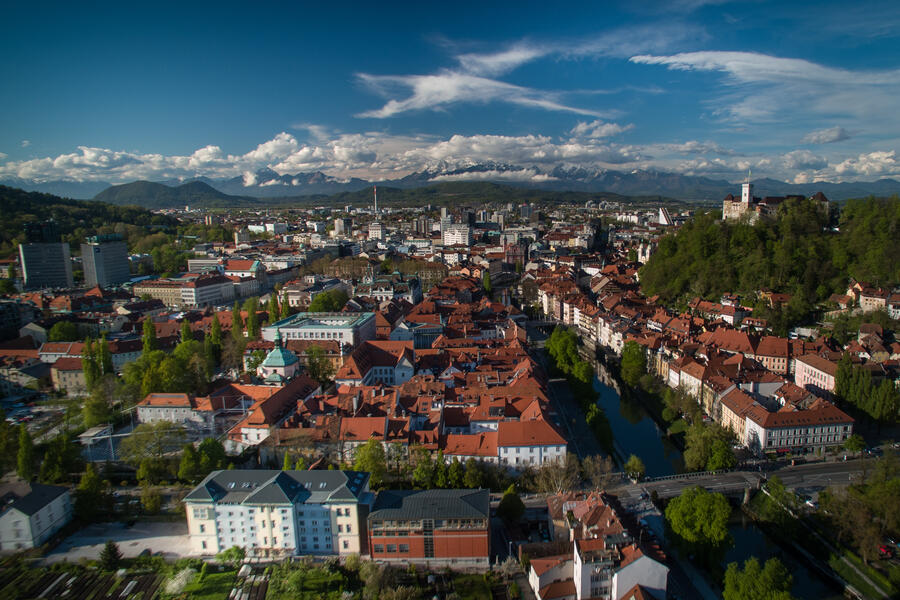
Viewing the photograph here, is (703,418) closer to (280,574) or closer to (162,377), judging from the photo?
(280,574)

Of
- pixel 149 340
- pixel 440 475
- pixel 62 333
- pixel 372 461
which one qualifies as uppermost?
pixel 149 340

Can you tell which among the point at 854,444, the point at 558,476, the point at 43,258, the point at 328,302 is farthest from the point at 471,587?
the point at 43,258

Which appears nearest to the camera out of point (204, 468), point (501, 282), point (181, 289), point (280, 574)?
point (280, 574)

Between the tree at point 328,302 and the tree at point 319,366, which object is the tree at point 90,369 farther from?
the tree at point 328,302

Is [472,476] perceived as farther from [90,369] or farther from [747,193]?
[747,193]

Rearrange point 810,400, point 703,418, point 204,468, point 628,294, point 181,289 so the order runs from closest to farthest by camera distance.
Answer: point 204,468 → point 810,400 → point 703,418 → point 628,294 → point 181,289

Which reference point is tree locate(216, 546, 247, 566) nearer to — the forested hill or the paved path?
the paved path

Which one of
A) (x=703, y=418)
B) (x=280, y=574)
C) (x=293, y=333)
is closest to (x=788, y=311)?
(x=703, y=418)

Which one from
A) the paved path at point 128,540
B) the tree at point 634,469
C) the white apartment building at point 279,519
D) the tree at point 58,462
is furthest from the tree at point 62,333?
the tree at point 634,469
